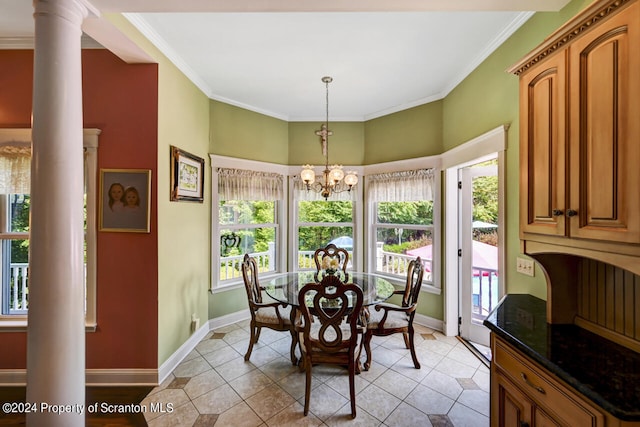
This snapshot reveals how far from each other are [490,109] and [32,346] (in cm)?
372

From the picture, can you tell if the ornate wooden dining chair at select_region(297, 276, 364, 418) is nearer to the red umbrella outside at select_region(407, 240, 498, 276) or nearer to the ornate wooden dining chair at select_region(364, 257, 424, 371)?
the ornate wooden dining chair at select_region(364, 257, 424, 371)

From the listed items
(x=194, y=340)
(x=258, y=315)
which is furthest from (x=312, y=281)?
(x=194, y=340)

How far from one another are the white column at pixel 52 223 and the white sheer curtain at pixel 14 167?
1331 mm

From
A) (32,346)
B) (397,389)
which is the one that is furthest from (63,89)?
(397,389)

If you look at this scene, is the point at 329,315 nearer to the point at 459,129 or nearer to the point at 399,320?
the point at 399,320

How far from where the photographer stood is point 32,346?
1390 mm

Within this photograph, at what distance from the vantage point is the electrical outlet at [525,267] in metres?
1.94

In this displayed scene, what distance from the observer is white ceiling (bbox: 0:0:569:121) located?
164cm

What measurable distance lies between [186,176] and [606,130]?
3.14 meters

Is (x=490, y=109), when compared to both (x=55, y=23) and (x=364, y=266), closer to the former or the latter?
(x=364, y=266)

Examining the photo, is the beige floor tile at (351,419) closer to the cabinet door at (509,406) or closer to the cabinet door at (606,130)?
the cabinet door at (509,406)

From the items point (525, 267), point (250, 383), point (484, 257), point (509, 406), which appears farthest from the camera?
point (484, 257)

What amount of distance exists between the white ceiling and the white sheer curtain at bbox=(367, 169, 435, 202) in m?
1.03

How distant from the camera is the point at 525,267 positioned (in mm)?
2012
